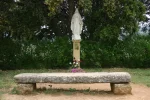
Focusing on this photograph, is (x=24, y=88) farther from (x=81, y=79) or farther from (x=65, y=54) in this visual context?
(x=65, y=54)

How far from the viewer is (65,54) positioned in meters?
14.7

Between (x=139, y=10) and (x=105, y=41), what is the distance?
221 cm

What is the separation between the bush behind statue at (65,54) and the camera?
14.7 metres

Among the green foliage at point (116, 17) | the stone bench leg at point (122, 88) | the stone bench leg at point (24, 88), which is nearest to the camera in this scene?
the stone bench leg at point (122, 88)

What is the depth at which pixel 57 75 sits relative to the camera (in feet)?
24.3

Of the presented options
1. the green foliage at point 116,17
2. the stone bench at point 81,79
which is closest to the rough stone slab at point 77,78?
the stone bench at point 81,79

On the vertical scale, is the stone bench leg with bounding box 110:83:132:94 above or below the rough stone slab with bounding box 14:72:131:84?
below

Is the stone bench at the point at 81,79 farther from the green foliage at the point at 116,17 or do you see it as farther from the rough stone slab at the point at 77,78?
the green foliage at the point at 116,17

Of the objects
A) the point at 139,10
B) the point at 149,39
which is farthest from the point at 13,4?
the point at 149,39

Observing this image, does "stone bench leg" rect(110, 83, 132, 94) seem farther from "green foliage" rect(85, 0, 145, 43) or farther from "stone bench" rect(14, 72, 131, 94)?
"green foliage" rect(85, 0, 145, 43)

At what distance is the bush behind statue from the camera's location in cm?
1466

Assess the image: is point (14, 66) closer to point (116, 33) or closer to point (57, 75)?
point (116, 33)

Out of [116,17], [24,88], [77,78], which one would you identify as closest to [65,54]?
[116,17]

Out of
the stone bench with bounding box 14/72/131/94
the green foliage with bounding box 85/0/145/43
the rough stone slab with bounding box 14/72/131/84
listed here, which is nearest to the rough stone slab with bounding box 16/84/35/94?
the stone bench with bounding box 14/72/131/94
